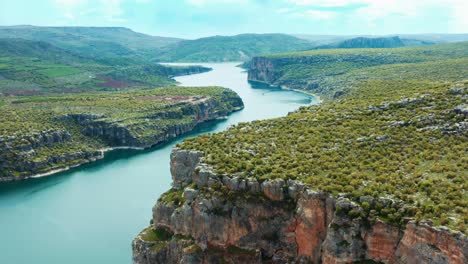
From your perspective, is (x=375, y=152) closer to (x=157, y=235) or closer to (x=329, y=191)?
(x=329, y=191)

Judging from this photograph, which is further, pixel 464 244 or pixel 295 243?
pixel 295 243

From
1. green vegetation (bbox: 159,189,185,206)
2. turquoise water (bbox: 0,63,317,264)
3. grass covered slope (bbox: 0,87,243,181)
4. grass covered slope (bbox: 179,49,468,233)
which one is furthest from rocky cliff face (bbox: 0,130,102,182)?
green vegetation (bbox: 159,189,185,206)

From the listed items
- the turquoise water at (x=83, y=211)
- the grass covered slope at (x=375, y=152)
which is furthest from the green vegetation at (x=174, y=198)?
the turquoise water at (x=83, y=211)

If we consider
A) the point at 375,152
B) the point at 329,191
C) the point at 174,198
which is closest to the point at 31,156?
the point at 174,198

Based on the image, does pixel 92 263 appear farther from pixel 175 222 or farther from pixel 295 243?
pixel 295 243

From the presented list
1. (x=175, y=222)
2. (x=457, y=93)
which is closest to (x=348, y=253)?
(x=175, y=222)

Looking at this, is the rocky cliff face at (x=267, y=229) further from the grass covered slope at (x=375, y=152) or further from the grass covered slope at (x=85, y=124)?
the grass covered slope at (x=85, y=124)
